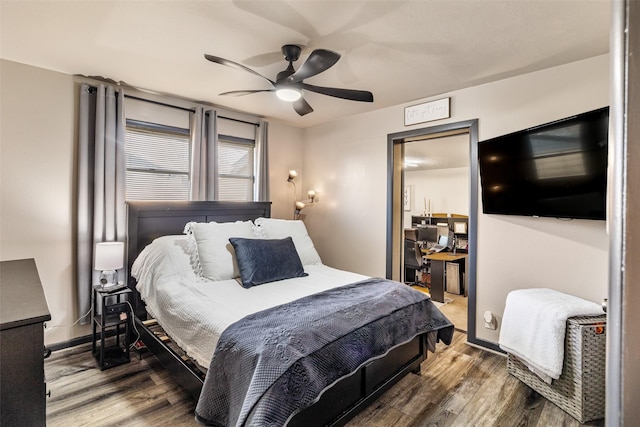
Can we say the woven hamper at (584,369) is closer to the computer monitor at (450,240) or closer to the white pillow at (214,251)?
the white pillow at (214,251)

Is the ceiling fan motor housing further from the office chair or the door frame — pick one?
the office chair

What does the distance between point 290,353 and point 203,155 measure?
271 cm

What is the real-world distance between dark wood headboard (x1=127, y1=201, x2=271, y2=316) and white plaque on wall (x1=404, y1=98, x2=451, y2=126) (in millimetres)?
2208

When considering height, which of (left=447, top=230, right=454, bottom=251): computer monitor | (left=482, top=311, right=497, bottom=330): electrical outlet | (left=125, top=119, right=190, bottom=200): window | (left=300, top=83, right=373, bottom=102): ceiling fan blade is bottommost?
(left=482, top=311, right=497, bottom=330): electrical outlet

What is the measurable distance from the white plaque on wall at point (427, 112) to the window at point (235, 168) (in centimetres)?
199

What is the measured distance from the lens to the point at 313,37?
2209mm

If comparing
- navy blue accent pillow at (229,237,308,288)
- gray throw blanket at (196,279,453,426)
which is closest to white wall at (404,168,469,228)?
navy blue accent pillow at (229,237,308,288)

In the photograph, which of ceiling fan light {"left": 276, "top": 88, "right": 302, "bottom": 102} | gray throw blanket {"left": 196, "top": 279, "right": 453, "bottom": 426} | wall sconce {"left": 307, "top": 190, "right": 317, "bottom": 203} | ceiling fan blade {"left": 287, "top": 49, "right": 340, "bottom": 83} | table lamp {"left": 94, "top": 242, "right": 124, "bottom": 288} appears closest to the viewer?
gray throw blanket {"left": 196, "top": 279, "right": 453, "bottom": 426}

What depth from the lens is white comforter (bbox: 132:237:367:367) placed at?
1998 millimetres

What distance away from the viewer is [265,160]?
167 inches

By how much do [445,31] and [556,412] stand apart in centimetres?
265

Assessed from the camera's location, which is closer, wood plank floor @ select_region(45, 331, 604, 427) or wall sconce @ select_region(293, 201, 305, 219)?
wood plank floor @ select_region(45, 331, 604, 427)

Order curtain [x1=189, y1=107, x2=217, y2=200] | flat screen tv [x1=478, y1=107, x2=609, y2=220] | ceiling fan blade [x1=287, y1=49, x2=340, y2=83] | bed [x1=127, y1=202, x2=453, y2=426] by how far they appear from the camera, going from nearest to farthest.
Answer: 1. bed [x1=127, y1=202, x2=453, y2=426]
2. ceiling fan blade [x1=287, y1=49, x2=340, y2=83]
3. flat screen tv [x1=478, y1=107, x2=609, y2=220]
4. curtain [x1=189, y1=107, x2=217, y2=200]

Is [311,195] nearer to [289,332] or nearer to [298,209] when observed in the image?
A: [298,209]
